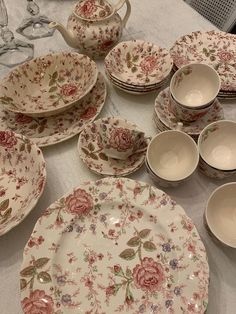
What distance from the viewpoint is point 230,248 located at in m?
0.62

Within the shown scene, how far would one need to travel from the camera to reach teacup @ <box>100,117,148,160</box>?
2.33 ft

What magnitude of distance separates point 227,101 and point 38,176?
1.54 feet

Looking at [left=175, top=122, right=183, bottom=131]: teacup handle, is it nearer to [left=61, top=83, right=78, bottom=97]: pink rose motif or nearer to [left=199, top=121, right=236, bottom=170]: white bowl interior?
[left=199, top=121, right=236, bottom=170]: white bowl interior

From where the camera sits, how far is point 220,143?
2.42 ft

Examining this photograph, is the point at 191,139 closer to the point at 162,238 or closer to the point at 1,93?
the point at 162,238

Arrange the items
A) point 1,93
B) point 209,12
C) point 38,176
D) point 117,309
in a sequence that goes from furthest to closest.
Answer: point 209,12
point 1,93
point 38,176
point 117,309

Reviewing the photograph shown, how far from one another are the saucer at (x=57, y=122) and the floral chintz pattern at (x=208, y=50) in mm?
241

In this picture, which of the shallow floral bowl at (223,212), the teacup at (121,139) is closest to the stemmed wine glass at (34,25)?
the teacup at (121,139)

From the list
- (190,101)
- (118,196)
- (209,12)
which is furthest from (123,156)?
(209,12)

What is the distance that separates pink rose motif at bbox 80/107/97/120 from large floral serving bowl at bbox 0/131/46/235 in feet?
0.50

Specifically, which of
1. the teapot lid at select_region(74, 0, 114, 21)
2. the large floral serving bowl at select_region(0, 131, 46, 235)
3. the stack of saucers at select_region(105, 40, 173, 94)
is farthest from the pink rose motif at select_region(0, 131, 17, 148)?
the teapot lid at select_region(74, 0, 114, 21)

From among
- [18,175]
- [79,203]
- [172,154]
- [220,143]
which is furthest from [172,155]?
[18,175]

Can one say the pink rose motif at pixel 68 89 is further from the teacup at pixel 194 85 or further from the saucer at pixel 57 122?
the teacup at pixel 194 85

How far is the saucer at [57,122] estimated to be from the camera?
30.8 inches
